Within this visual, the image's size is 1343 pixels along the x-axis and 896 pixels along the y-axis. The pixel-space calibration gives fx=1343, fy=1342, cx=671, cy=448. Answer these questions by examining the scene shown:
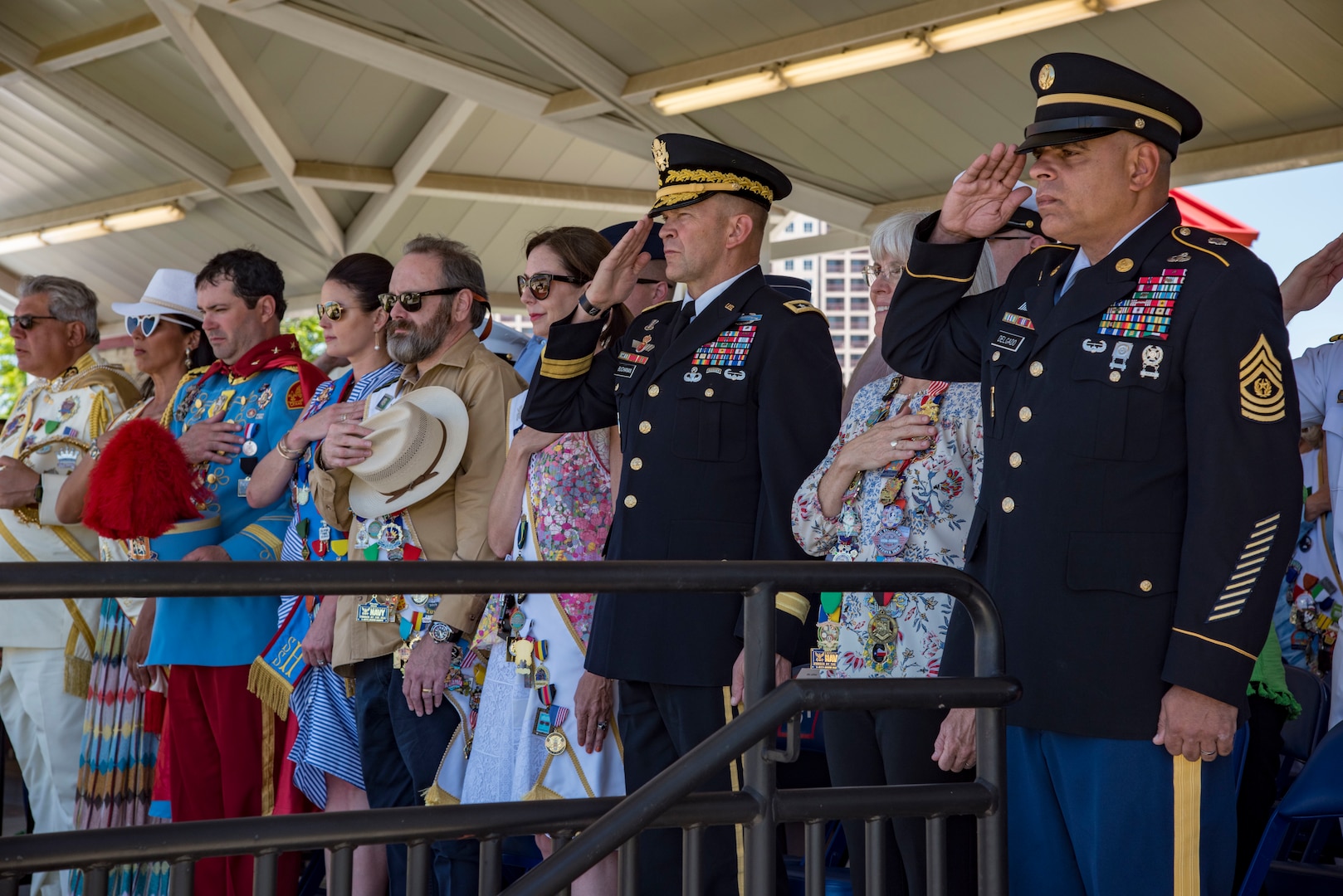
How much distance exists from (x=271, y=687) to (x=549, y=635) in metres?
0.99

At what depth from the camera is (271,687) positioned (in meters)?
3.45

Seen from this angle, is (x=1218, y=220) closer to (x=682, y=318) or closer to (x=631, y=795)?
(x=682, y=318)

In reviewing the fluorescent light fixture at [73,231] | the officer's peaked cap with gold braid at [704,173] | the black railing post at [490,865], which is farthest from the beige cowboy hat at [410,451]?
the fluorescent light fixture at [73,231]

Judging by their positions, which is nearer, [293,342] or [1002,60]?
[293,342]

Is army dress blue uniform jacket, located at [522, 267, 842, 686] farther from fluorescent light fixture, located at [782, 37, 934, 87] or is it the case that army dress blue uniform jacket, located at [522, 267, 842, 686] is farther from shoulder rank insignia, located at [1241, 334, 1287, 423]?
fluorescent light fixture, located at [782, 37, 934, 87]

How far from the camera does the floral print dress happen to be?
2256mm

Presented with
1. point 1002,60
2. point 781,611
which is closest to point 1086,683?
point 781,611

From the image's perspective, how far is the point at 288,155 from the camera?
9984mm

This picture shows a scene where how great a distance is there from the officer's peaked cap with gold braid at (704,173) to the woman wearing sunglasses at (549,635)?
0.39 m

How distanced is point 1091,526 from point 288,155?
9086 millimetres

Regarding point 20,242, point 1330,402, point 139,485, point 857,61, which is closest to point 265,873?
point 139,485

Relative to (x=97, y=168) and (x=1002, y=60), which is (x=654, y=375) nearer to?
(x=1002, y=60)

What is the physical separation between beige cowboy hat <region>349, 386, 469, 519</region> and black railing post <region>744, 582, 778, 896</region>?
5.24 ft

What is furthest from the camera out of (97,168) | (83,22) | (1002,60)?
(97,168)
